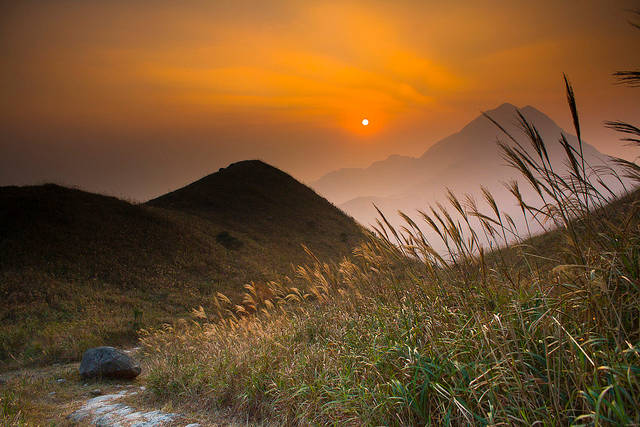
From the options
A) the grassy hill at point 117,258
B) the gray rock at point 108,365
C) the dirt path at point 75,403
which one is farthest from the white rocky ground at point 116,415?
the grassy hill at point 117,258

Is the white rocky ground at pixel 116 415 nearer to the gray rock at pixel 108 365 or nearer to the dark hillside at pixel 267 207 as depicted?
the gray rock at pixel 108 365

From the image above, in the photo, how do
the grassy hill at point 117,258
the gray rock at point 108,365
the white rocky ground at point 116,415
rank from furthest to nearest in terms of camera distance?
the grassy hill at point 117,258 → the gray rock at point 108,365 → the white rocky ground at point 116,415

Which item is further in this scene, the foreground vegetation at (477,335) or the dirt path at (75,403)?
the dirt path at (75,403)

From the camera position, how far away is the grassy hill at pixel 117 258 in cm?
1425

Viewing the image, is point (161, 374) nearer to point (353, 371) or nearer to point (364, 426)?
point (353, 371)

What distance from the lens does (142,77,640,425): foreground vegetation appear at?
2.37 m

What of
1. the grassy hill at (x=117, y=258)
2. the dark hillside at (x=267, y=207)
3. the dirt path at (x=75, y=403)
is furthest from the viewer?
the dark hillside at (x=267, y=207)

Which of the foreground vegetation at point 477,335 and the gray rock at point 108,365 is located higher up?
the foreground vegetation at point 477,335

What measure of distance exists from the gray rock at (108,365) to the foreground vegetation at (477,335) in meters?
3.09

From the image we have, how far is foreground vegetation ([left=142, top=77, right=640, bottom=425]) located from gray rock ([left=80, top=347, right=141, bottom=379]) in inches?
122

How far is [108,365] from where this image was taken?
8.51m

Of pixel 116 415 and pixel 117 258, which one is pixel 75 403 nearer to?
pixel 116 415

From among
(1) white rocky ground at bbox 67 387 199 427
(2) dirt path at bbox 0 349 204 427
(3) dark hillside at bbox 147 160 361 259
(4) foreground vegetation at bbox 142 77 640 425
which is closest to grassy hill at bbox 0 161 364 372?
(3) dark hillside at bbox 147 160 361 259

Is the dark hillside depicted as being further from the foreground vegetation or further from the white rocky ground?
the foreground vegetation
